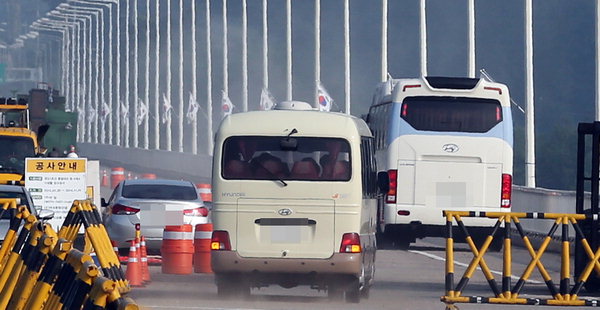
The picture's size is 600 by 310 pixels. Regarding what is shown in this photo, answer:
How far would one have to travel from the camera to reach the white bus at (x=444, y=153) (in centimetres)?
2566

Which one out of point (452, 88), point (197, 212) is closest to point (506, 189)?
point (452, 88)

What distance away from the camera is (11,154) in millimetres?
28219

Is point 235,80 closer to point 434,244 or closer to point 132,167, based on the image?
point 132,167

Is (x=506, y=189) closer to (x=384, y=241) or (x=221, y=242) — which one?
(x=384, y=241)

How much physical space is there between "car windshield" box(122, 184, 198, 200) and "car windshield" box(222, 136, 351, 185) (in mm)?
→ 6680

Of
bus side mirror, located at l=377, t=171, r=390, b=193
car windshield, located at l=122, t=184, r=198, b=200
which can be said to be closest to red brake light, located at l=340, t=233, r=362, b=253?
bus side mirror, located at l=377, t=171, r=390, b=193

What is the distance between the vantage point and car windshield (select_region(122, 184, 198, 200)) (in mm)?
23609

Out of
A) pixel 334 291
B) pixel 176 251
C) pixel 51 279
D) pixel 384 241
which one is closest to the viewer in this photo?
pixel 51 279

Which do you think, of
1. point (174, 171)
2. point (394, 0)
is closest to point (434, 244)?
point (174, 171)

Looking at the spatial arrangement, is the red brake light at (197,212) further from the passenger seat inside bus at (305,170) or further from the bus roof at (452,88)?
the passenger seat inside bus at (305,170)

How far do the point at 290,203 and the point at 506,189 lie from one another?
954cm

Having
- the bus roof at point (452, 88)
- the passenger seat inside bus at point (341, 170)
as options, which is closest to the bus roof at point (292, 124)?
the passenger seat inside bus at point (341, 170)

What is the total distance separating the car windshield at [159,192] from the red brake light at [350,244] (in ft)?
24.3

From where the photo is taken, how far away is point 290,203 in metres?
16.7
